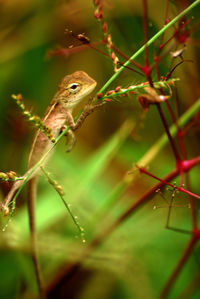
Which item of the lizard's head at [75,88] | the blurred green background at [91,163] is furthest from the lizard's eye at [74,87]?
the blurred green background at [91,163]

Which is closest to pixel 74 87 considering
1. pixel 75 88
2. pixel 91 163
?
pixel 75 88

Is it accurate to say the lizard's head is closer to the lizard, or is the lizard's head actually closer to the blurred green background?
the lizard

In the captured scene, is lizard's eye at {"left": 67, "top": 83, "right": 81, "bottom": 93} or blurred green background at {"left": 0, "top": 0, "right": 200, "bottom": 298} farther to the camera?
blurred green background at {"left": 0, "top": 0, "right": 200, "bottom": 298}

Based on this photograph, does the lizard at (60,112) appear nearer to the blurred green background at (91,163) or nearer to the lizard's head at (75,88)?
the lizard's head at (75,88)

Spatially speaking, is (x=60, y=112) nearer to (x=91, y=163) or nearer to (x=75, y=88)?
(x=75, y=88)

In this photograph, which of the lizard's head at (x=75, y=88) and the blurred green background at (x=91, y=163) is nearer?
the lizard's head at (x=75, y=88)

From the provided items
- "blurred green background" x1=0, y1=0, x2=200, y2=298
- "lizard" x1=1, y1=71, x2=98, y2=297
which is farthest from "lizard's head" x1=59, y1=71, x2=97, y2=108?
"blurred green background" x1=0, y1=0, x2=200, y2=298

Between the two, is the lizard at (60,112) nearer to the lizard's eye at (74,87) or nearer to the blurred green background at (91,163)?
the lizard's eye at (74,87)
